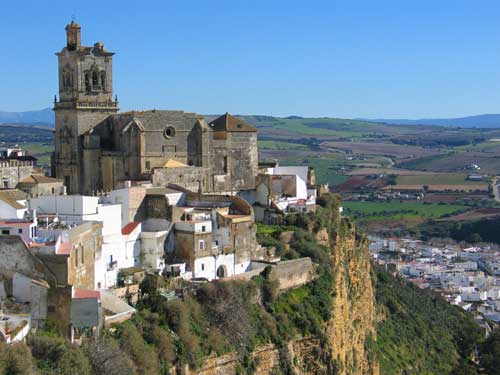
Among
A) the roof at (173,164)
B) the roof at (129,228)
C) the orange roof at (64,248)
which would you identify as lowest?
the roof at (129,228)

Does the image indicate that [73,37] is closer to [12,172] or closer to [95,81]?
[95,81]

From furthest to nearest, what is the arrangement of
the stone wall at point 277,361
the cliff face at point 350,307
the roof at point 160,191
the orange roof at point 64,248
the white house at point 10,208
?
the cliff face at point 350,307 → the roof at point 160,191 → the white house at point 10,208 → the stone wall at point 277,361 → the orange roof at point 64,248

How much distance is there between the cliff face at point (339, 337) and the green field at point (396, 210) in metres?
75.9

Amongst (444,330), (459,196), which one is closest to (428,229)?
(459,196)

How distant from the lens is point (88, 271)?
30.5 meters

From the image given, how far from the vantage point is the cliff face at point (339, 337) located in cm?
3481

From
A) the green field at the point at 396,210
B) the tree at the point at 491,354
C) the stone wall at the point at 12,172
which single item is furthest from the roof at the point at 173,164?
the green field at the point at 396,210

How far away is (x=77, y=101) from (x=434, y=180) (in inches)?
5072

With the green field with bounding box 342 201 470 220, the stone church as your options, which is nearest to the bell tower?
the stone church

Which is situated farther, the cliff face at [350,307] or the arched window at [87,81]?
the arched window at [87,81]

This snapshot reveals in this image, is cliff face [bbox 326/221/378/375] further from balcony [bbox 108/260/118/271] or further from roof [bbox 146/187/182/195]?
balcony [bbox 108/260/118/271]

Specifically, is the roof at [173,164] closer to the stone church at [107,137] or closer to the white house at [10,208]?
the stone church at [107,137]

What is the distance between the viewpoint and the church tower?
149ft

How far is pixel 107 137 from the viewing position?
152ft
